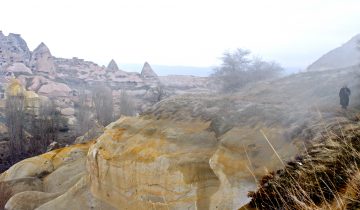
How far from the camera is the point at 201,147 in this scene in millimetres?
12055

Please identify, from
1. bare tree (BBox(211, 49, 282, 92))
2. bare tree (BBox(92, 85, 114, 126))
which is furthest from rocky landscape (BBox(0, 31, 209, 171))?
bare tree (BBox(211, 49, 282, 92))

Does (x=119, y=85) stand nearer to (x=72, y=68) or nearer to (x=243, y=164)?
(x=72, y=68)

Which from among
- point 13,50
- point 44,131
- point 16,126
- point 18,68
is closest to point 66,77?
point 18,68

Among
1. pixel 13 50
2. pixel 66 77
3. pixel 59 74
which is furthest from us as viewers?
pixel 59 74

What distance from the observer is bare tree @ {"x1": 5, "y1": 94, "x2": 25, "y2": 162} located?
133 ft

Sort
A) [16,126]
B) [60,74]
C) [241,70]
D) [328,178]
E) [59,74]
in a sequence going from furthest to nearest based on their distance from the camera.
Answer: [60,74]
[59,74]
[16,126]
[241,70]
[328,178]

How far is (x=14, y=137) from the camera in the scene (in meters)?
42.1

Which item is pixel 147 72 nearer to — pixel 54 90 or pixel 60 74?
pixel 60 74

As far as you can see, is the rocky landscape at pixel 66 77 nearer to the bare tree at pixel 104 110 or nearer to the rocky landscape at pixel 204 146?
the bare tree at pixel 104 110

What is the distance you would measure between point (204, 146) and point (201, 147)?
100 mm

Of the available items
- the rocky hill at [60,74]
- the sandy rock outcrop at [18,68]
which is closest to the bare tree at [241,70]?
the rocky hill at [60,74]

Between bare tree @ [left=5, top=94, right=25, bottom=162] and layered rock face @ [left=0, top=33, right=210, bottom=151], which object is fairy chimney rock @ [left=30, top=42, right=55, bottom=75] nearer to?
layered rock face @ [left=0, top=33, right=210, bottom=151]

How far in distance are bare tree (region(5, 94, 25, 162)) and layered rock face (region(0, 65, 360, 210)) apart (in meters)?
27.2

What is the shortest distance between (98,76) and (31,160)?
88206mm
